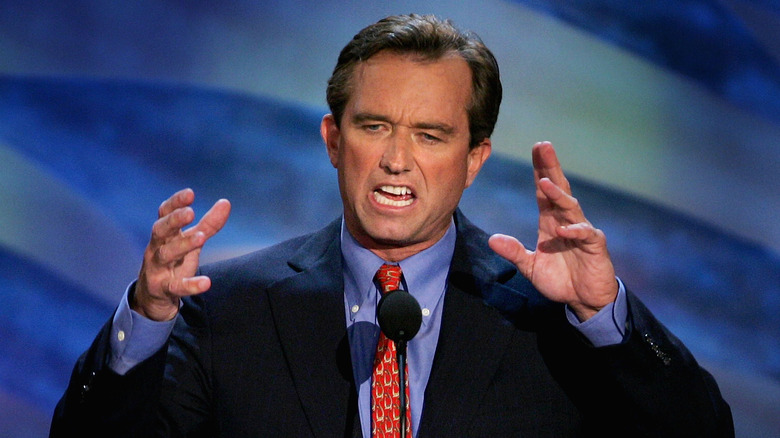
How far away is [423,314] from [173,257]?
709 millimetres

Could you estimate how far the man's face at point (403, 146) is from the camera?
2.51 m

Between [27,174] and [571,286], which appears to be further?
[27,174]

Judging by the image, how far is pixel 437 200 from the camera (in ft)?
8.39

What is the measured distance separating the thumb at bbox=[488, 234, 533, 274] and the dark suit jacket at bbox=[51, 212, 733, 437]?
8.2 inches

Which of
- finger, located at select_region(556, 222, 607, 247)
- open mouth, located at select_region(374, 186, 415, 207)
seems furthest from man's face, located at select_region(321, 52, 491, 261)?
finger, located at select_region(556, 222, 607, 247)

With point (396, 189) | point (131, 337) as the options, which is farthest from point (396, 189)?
point (131, 337)

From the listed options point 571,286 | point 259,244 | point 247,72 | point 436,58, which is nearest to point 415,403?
point 571,286

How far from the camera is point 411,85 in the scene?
254cm

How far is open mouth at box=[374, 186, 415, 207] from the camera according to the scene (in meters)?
2.52

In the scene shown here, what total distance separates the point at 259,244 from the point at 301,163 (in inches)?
12.6

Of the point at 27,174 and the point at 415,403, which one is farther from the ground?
the point at 27,174

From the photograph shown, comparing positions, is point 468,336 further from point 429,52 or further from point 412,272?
point 429,52

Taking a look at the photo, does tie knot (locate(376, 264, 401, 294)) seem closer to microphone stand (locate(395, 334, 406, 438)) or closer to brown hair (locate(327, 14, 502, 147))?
brown hair (locate(327, 14, 502, 147))

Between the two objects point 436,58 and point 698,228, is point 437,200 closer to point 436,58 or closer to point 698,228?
point 436,58
